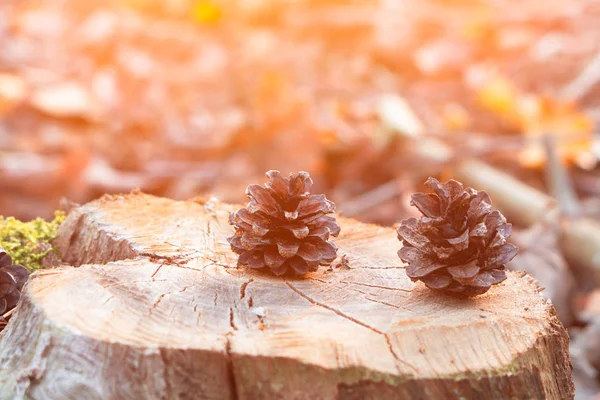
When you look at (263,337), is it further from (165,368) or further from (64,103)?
(64,103)

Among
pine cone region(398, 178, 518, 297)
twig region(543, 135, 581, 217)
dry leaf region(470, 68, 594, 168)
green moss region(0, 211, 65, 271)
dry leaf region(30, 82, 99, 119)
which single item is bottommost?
pine cone region(398, 178, 518, 297)

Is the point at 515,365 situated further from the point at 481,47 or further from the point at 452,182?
the point at 481,47

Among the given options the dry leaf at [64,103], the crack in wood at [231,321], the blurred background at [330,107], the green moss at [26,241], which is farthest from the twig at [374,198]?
the crack in wood at [231,321]

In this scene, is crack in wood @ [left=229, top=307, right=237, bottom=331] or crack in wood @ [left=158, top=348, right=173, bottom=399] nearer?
crack in wood @ [left=158, top=348, right=173, bottom=399]

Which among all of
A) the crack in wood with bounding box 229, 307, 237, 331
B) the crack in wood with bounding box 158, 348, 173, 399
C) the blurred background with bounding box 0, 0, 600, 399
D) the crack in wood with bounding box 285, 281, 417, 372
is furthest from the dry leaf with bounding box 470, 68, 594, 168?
the crack in wood with bounding box 158, 348, 173, 399

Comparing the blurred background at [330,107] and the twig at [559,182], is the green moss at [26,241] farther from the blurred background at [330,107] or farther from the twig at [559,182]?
the twig at [559,182]

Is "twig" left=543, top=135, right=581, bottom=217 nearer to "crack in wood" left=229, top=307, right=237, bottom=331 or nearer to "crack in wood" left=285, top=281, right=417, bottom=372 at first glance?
"crack in wood" left=285, top=281, right=417, bottom=372

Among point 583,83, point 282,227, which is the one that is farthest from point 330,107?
point 282,227

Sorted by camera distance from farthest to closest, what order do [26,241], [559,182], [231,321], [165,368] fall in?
[559,182] → [26,241] → [231,321] → [165,368]
